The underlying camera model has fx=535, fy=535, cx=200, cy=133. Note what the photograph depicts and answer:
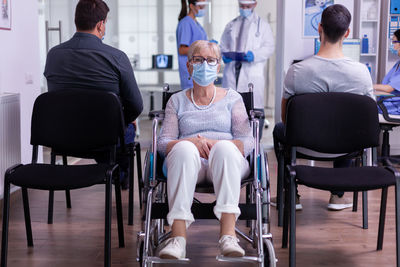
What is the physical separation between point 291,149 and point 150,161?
0.76 meters

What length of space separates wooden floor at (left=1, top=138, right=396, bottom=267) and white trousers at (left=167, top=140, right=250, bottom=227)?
1.55ft

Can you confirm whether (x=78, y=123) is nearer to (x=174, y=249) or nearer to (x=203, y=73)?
(x=203, y=73)

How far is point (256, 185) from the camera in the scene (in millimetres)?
2371

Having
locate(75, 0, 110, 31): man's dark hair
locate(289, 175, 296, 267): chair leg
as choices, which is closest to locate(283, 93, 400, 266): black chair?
locate(289, 175, 296, 267): chair leg

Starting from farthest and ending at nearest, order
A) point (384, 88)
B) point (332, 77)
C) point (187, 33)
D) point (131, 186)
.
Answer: point (187, 33)
point (384, 88)
point (131, 186)
point (332, 77)

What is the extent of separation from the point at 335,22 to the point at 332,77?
0.29 metres

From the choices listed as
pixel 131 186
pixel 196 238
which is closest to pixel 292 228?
pixel 196 238

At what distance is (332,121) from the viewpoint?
2.69 m

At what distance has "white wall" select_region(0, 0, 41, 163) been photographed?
3.64m

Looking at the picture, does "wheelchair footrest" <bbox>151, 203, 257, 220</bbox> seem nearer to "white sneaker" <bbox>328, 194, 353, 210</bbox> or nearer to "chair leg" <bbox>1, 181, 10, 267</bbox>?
"chair leg" <bbox>1, 181, 10, 267</bbox>

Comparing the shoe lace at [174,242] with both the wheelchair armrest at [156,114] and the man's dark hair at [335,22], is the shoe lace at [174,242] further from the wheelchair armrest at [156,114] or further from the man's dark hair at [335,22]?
the man's dark hair at [335,22]

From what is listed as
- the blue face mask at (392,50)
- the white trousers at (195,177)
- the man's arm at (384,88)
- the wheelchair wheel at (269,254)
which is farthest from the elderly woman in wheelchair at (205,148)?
the blue face mask at (392,50)

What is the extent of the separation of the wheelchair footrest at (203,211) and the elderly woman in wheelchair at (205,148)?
38mm

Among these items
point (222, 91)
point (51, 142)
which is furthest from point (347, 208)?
point (51, 142)
